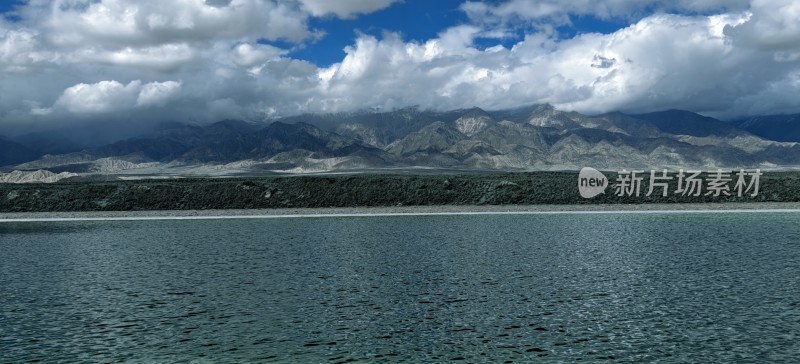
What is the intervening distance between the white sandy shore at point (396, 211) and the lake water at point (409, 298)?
12088mm

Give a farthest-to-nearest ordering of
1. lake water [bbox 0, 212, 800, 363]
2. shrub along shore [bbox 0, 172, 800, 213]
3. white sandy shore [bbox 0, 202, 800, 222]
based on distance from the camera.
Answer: shrub along shore [bbox 0, 172, 800, 213]
white sandy shore [bbox 0, 202, 800, 222]
lake water [bbox 0, 212, 800, 363]

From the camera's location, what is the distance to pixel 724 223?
29734 millimetres

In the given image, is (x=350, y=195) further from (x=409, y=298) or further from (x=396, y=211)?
(x=409, y=298)

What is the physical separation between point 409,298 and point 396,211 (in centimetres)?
2581

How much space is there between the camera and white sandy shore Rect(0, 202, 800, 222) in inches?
1491

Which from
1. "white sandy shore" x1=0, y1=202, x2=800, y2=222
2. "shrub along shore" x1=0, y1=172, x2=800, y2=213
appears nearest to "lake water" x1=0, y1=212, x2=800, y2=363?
"white sandy shore" x1=0, y1=202, x2=800, y2=222

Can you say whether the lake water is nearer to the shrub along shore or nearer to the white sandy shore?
the white sandy shore

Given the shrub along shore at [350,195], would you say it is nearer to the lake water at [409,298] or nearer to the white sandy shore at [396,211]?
the white sandy shore at [396,211]

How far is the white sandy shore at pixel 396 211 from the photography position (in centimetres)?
3788

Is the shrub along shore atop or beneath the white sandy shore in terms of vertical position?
atop

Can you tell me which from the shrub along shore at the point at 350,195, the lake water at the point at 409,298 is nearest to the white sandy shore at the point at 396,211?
the shrub along shore at the point at 350,195

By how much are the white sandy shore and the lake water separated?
12088 mm

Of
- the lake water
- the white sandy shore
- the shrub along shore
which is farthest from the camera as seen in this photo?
the shrub along shore

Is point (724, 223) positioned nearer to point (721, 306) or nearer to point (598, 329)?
point (721, 306)
